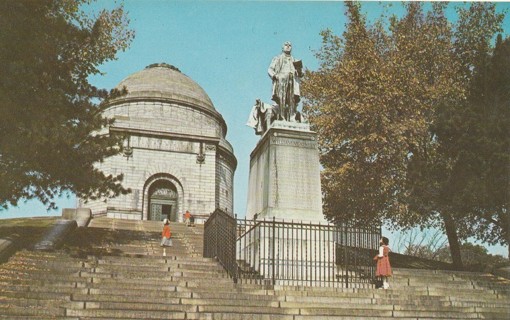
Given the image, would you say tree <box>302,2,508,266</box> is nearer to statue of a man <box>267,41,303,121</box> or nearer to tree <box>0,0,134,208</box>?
statue of a man <box>267,41,303,121</box>

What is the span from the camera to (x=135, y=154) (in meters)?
31.8

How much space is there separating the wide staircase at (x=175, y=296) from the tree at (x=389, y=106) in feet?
28.2

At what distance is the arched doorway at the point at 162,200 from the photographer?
31.4 m

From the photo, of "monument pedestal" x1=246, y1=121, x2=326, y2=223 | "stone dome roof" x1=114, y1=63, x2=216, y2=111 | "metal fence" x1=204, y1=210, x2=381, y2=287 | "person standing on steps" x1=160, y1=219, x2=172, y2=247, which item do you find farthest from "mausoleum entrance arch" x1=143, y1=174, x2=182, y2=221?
"metal fence" x1=204, y1=210, x2=381, y2=287


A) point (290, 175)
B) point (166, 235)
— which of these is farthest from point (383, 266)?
point (166, 235)

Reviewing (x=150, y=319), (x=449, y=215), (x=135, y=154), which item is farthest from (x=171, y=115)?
(x=150, y=319)

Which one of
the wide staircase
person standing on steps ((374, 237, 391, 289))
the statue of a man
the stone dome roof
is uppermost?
the stone dome roof

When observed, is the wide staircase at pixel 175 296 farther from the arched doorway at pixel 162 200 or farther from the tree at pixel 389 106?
the arched doorway at pixel 162 200

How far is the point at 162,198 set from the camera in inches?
1265

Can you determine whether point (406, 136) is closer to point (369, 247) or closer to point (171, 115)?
point (369, 247)

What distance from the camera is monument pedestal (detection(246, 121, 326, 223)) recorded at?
13.1m

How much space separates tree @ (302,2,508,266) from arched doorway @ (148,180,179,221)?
1117 centimetres

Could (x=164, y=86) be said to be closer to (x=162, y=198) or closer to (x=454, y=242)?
(x=162, y=198)

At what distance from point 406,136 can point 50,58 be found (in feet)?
47.5
